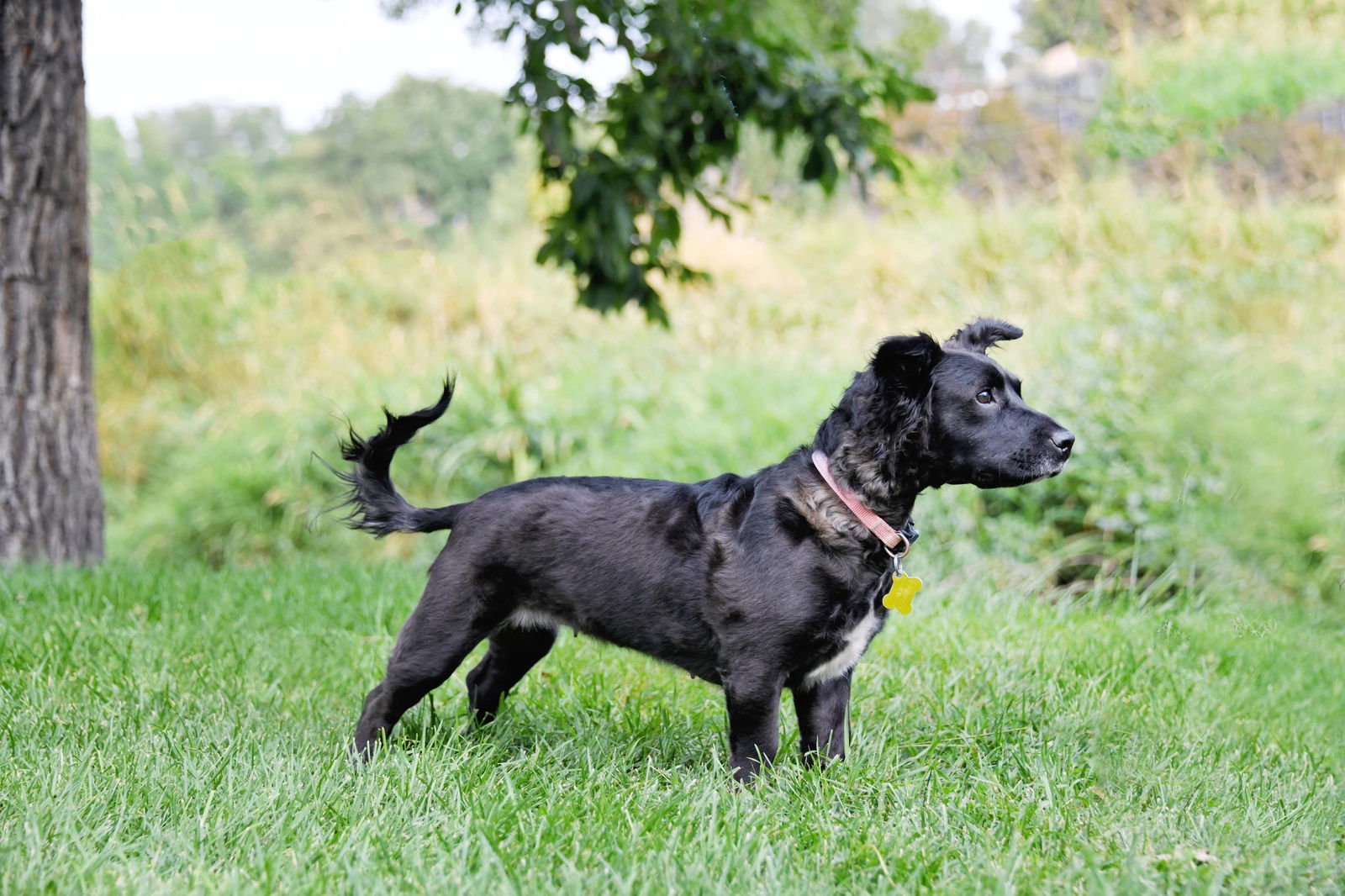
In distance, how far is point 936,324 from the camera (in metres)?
8.50

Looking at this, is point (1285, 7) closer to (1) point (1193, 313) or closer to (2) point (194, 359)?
(1) point (1193, 313)

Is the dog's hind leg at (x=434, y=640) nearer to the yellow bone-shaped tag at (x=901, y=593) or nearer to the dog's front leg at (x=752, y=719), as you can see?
the dog's front leg at (x=752, y=719)

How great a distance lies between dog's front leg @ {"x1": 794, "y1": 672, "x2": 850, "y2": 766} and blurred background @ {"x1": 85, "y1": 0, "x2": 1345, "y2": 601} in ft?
8.49

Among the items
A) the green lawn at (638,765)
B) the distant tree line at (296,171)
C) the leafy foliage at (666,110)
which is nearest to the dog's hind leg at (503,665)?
the green lawn at (638,765)

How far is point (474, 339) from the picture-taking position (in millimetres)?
9938

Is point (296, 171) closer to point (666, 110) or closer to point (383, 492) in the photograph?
point (666, 110)

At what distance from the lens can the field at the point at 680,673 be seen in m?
2.41

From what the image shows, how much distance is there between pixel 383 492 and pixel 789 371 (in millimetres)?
4936

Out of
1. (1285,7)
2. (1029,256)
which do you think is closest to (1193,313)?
(1029,256)

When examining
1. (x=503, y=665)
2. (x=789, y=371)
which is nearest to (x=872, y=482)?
(x=503, y=665)

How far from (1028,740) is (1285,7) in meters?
8.50

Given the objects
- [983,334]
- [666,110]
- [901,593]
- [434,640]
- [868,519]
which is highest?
[666,110]

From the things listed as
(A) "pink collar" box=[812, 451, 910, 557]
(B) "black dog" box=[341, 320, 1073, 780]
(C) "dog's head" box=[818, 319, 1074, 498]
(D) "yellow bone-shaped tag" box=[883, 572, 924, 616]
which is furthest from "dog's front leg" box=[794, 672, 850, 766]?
(C) "dog's head" box=[818, 319, 1074, 498]

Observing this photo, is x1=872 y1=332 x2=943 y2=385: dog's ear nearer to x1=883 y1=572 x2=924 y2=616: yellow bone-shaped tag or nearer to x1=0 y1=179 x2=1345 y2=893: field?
x1=883 y1=572 x2=924 y2=616: yellow bone-shaped tag
